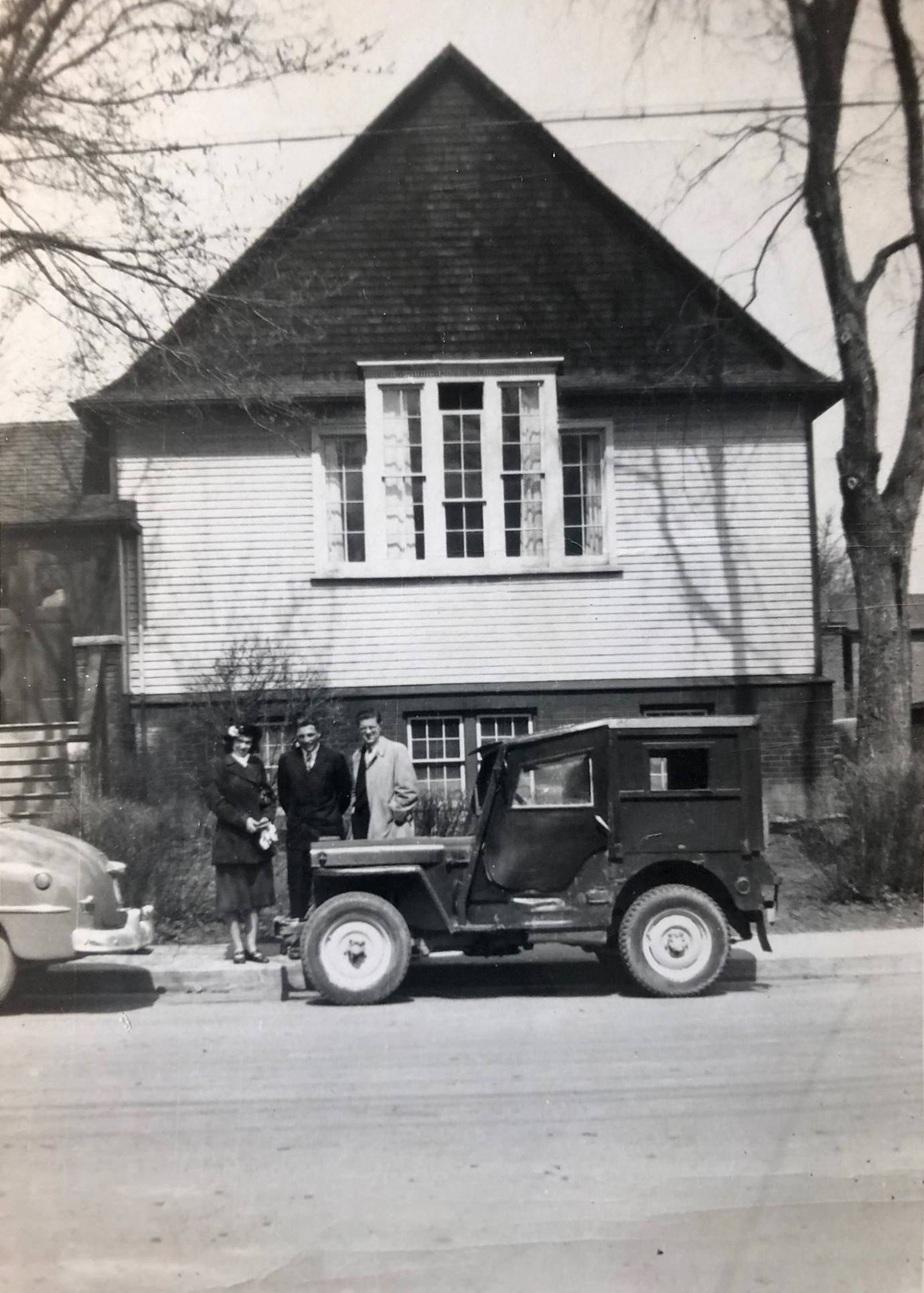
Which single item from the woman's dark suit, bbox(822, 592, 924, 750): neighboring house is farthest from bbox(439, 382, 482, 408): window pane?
bbox(822, 592, 924, 750): neighboring house

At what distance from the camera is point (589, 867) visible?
23.4 ft

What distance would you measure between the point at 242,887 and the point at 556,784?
8.04 ft

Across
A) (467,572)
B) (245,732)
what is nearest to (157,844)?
(245,732)

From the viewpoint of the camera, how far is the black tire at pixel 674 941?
23.4 feet

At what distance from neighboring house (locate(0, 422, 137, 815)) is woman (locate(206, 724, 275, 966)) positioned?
0.86m

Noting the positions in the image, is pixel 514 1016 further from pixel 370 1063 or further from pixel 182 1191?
pixel 182 1191

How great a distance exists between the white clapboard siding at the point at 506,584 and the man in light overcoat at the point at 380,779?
0.72 metres

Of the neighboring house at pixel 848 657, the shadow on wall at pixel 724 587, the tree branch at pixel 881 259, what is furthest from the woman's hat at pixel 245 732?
the tree branch at pixel 881 259

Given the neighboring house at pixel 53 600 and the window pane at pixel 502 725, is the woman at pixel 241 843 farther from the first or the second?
the window pane at pixel 502 725

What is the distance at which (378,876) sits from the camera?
7.31 metres

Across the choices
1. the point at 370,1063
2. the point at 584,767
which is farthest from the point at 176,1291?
the point at 584,767

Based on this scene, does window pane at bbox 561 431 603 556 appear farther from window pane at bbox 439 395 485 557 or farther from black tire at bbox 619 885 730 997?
black tire at bbox 619 885 730 997

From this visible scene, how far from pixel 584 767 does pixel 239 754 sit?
256 cm

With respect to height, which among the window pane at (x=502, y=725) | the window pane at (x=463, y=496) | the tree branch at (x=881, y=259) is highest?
the tree branch at (x=881, y=259)
